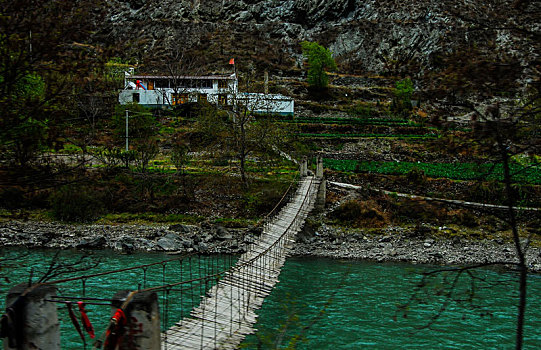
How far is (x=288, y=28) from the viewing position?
67.7 metres

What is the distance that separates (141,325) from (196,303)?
25.2ft

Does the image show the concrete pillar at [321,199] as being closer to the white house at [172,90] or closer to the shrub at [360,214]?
the shrub at [360,214]

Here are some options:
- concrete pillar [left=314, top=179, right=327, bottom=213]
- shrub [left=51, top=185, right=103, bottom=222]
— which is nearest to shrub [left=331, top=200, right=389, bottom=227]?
concrete pillar [left=314, top=179, right=327, bottom=213]

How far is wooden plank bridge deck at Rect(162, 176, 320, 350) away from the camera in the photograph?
564cm

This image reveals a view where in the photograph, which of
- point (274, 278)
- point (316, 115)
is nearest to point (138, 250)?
point (274, 278)

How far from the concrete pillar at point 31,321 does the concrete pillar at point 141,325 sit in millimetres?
454

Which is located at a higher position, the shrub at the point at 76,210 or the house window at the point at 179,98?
the house window at the point at 179,98

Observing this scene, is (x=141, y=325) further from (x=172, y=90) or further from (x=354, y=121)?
(x=172, y=90)

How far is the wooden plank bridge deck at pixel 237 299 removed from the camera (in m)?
5.64

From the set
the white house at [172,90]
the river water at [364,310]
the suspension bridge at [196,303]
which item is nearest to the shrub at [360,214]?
the suspension bridge at [196,303]

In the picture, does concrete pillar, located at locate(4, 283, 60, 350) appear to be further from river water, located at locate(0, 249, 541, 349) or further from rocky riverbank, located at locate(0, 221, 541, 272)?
rocky riverbank, located at locate(0, 221, 541, 272)

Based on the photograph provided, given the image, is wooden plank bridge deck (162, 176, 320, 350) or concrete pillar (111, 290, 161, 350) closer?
concrete pillar (111, 290, 161, 350)

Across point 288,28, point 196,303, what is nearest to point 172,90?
point 196,303

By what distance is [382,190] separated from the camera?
20500mm
